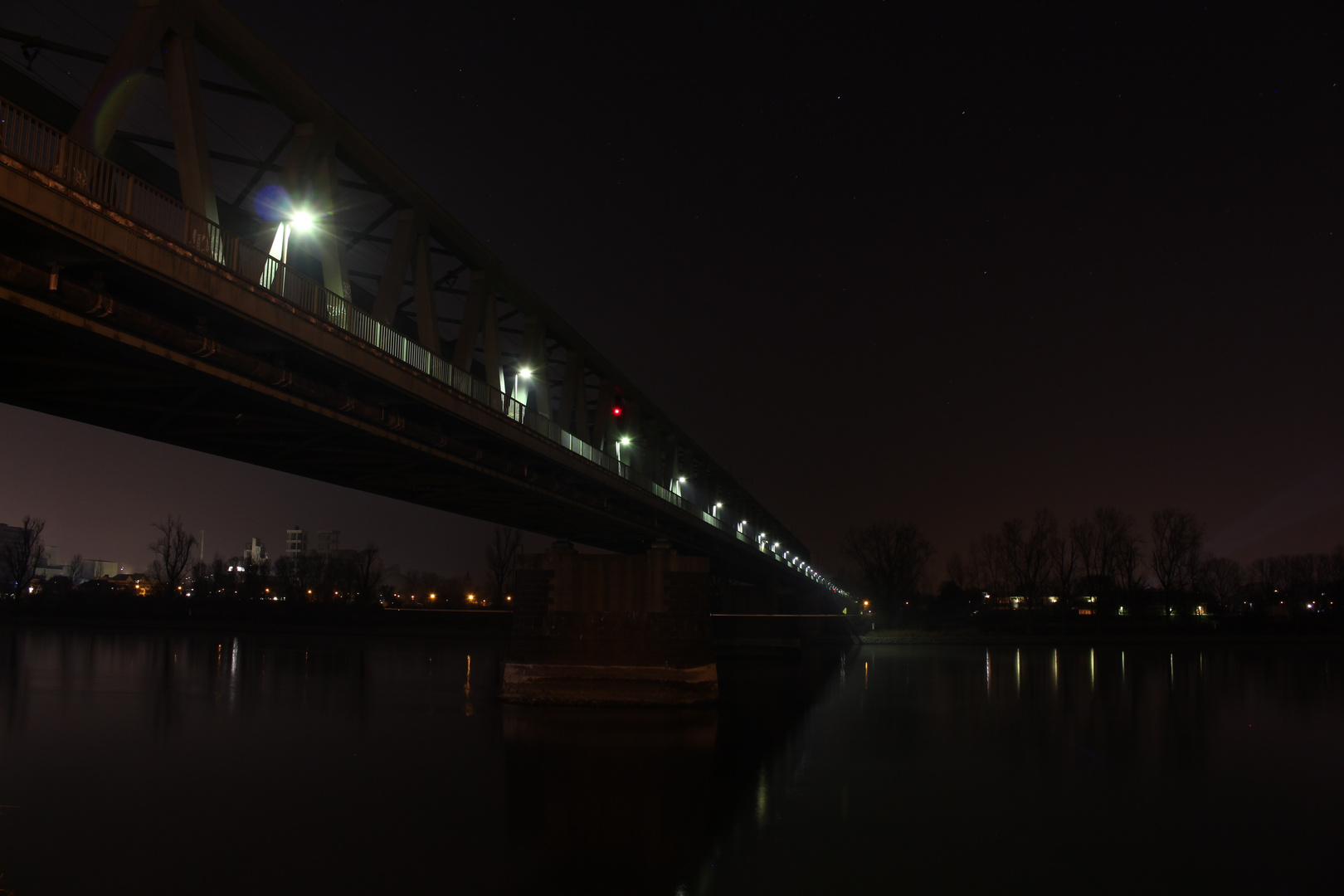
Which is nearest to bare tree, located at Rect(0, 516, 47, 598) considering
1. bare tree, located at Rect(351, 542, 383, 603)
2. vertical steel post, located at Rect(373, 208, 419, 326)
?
bare tree, located at Rect(351, 542, 383, 603)

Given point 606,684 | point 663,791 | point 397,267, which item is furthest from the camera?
point 606,684

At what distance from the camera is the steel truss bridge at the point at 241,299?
1195cm

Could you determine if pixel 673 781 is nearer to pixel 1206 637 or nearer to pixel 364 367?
pixel 364 367

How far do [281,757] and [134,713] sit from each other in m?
13.8

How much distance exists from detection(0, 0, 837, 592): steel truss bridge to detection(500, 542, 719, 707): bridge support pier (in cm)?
690

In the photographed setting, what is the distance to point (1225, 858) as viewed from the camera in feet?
63.3

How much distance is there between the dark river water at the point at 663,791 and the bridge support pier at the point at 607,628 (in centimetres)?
177

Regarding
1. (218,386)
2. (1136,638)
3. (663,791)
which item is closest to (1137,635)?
(1136,638)

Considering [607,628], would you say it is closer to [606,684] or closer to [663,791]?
[606,684]

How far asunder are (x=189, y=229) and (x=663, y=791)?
17.1 metres

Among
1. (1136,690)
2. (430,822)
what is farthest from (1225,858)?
(1136,690)

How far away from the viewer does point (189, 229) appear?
43.8 ft

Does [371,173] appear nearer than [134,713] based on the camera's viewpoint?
Yes

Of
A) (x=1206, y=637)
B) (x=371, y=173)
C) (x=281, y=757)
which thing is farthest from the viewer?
(x=1206, y=637)
